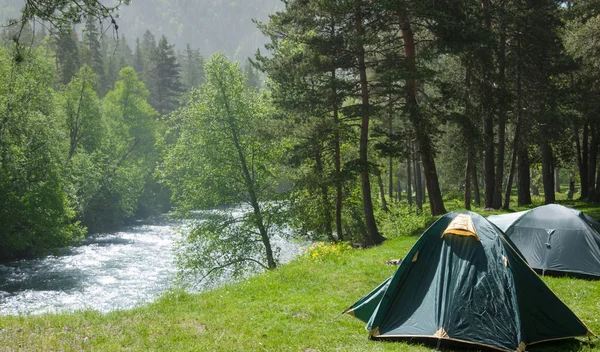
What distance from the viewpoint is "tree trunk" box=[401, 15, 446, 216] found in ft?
57.0

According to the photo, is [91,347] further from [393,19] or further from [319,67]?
[393,19]

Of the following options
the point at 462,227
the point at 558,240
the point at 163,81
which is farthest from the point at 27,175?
the point at 163,81

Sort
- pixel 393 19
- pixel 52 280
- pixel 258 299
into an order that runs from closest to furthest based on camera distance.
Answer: pixel 258 299
pixel 393 19
pixel 52 280

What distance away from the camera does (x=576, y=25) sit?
2084 centimetres

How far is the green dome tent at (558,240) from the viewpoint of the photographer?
11852mm

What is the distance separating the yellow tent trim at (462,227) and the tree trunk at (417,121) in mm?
9077

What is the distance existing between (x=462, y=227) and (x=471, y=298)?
1.22 meters

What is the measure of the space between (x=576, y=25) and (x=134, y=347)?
72.6 ft

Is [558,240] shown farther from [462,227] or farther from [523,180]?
[523,180]

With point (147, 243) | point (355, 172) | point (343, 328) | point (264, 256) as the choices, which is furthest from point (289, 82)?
point (147, 243)

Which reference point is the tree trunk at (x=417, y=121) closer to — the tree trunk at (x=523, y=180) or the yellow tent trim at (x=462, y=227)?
the yellow tent trim at (x=462, y=227)

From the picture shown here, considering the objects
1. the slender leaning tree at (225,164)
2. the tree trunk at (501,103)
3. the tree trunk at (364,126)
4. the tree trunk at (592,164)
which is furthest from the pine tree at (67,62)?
the tree trunk at (592,164)

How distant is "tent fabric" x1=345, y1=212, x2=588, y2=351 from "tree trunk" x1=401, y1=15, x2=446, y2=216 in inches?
369

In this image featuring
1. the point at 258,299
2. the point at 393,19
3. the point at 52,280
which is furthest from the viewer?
the point at 52,280
